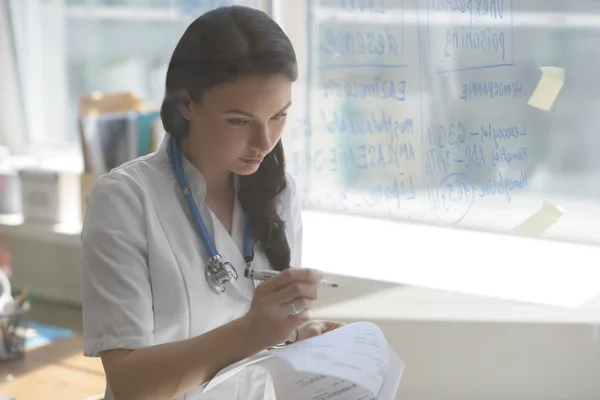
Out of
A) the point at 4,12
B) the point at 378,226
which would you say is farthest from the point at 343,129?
the point at 4,12

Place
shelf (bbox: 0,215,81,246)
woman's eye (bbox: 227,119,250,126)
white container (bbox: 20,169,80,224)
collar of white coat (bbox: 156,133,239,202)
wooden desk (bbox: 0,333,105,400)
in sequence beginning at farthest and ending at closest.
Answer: white container (bbox: 20,169,80,224), shelf (bbox: 0,215,81,246), wooden desk (bbox: 0,333,105,400), collar of white coat (bbox: 156,133,239,202), woman's eye (bbox: 227,119,250,126)

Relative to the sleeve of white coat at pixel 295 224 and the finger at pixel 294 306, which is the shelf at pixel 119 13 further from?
the finger at pixel 294 306

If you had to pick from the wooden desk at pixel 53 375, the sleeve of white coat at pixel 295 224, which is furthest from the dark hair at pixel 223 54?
the wooden desk at pixel 53 375

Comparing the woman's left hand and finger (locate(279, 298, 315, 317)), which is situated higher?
finger (locate(279, 298, 315, 317))

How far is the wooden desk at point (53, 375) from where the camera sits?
1.70 metres

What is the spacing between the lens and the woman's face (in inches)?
42.5

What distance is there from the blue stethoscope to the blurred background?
0.59 metres

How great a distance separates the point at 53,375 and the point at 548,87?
4.15 feet

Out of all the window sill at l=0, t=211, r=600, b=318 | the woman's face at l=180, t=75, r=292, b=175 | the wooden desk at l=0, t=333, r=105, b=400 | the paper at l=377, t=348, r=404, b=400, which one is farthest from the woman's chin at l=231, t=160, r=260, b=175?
the wooden desk at l=0, t=333, r=105, b=400

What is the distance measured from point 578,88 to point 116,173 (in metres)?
0.90

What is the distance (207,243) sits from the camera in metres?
1.17

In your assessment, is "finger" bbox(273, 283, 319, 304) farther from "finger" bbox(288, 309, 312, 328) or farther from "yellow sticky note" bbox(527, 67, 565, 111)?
"yellow sticky note" bbox(527, 67, 565, 111)

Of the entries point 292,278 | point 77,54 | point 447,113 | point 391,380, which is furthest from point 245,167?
point 77,54

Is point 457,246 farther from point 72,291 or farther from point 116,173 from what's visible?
point 72,291
